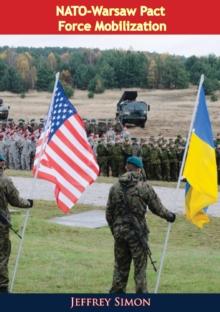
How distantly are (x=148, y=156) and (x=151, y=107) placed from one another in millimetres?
37356

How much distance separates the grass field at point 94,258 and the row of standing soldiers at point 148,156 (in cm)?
857

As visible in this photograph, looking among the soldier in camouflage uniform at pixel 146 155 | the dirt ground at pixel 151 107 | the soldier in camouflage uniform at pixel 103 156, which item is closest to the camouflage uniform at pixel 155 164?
the soldier in camouflage uniform at pixel 146 155

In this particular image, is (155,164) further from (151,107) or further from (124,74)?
(124,74)

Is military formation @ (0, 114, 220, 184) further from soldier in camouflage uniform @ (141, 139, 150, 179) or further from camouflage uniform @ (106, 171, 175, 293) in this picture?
camouflage uniform @ (106, 171, 175, 293)

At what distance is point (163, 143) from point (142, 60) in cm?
4712

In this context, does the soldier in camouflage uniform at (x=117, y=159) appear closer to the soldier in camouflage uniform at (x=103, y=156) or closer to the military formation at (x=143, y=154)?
the military formation at (x=143, y=154)

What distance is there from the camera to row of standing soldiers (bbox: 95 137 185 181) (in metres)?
25.9

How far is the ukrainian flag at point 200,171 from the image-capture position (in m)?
9.56

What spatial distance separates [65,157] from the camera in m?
10.4

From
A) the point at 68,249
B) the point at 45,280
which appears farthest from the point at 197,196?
the point at 68,249

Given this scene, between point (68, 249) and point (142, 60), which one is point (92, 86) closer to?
point (142, 60)

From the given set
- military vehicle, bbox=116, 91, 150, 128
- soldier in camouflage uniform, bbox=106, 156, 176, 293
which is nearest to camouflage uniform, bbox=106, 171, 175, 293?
soldier in camouflage uniform, bbox=106, 156, 176, 293

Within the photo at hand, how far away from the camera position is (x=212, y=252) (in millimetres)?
13781

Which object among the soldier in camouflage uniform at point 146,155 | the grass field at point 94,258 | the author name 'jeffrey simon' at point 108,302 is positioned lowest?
the soldier in camouflage uniform at point 146,155
